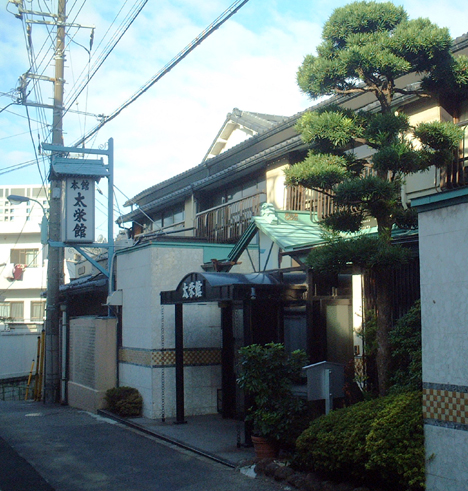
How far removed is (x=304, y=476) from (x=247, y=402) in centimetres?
252

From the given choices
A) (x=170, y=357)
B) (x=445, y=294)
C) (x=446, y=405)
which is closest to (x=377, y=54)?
(x=445, y=294)

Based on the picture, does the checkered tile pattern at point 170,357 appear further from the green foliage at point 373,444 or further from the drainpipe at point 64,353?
the green foliage at point 373,444

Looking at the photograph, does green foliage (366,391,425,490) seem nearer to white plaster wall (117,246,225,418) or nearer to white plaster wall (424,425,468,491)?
white plaster wall (424,425,468,491)

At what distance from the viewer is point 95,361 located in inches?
683

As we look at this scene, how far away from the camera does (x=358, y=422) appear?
811 centimetres

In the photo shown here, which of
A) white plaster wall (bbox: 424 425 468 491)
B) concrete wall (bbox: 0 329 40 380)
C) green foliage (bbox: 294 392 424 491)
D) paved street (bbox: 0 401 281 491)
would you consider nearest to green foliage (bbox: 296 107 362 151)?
Result: green foliage (bbox: 294 392 424 491)

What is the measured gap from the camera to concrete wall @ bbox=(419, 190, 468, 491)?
278 inches

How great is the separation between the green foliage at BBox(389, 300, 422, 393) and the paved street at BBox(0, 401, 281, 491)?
97.4 inches

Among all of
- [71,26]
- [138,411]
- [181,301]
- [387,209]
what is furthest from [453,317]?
[71,26]

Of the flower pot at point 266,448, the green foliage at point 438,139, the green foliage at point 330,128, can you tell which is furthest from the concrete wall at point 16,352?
the green foliage at point 438,139

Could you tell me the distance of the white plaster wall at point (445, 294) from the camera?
7188 mm

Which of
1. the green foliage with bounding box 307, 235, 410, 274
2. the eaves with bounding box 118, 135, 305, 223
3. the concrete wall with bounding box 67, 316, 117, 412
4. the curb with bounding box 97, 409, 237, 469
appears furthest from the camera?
the concrete wall with bounding box 67, 316, 117, 412

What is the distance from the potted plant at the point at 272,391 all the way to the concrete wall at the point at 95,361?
818 centimetres

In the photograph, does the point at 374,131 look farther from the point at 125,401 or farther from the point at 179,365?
the point at 125,401
